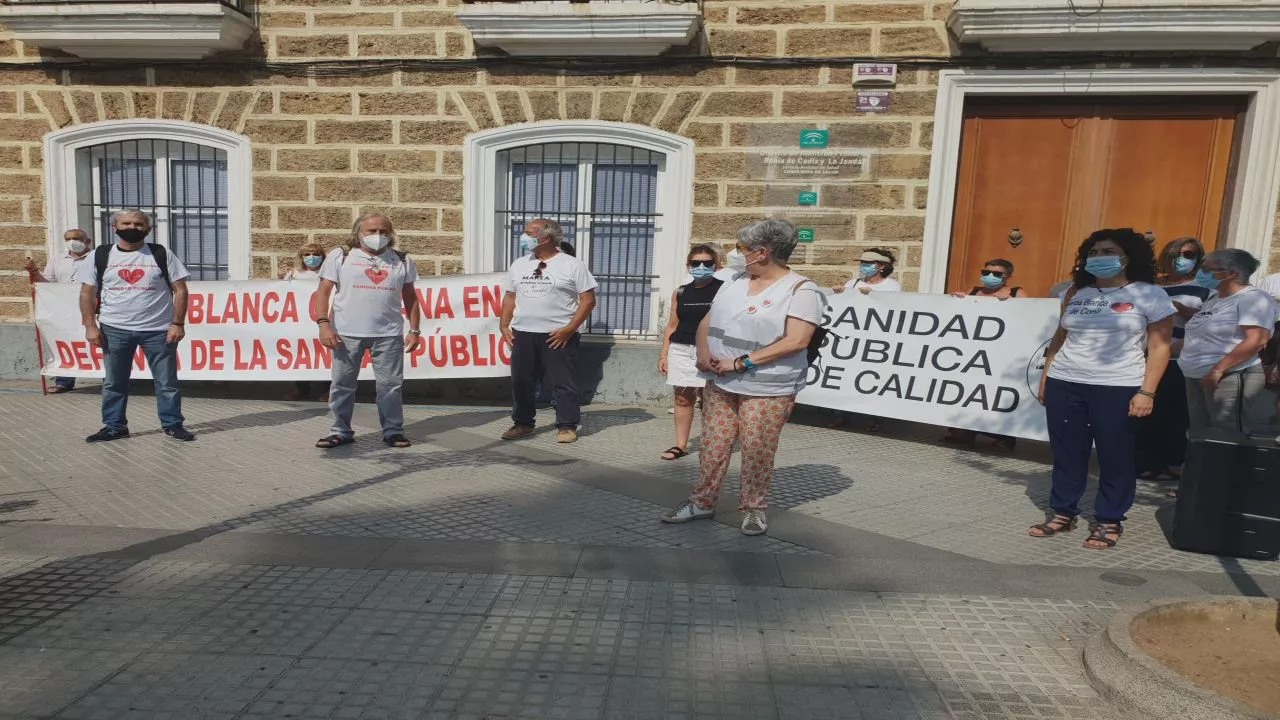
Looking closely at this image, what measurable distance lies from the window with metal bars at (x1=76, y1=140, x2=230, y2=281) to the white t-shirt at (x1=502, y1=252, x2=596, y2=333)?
4149mm

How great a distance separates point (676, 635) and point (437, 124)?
21.4 feet

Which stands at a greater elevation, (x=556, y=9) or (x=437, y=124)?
(x=556, y=9)

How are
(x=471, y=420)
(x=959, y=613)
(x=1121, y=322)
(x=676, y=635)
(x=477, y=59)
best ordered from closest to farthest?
(x=676, y=635), (x=959, y=613), (x=1121, y=322), (x=471, y=420), (x=477, y=59)

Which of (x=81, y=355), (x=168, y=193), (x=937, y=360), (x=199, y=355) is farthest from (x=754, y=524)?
(x=168, y=193)

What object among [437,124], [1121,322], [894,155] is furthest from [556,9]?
[1121,322]

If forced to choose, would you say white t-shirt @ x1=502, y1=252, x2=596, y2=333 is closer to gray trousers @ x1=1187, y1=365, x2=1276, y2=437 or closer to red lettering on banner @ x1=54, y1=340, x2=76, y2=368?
gray trousers @ x1=1187, y1=365, x2=1276, y2=437

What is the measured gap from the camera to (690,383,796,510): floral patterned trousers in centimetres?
427

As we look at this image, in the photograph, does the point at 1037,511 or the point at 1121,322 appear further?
the point at 1037,511

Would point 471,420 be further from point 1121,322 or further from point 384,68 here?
point 1121,322

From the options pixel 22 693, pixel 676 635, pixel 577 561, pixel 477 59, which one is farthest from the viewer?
pixel 477 59

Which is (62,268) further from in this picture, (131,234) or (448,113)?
(448,113)

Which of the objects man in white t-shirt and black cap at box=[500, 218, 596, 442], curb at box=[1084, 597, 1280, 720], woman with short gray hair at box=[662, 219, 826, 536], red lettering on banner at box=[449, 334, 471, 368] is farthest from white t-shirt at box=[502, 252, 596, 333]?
curb at box=[1084, 597, 1280, 720]

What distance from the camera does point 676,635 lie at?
326cm

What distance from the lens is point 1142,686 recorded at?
281 cm
